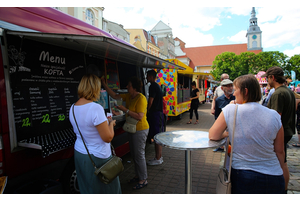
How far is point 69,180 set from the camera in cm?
279

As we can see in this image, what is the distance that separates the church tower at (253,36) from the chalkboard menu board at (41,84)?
85.1m

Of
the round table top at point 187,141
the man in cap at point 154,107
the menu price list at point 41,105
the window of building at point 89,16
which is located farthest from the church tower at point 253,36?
the menu price list at point 41,105

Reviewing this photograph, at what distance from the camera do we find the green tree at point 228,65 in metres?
44.7

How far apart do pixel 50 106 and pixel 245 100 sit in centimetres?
258

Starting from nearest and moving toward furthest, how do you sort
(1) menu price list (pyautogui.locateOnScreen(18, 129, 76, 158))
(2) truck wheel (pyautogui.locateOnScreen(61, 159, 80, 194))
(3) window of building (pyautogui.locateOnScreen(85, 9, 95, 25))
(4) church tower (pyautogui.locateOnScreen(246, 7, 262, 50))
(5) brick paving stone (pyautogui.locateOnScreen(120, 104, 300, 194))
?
(1) menu price list (pyautogui.locateOnScreen(18, 129, 76, 158)), (2) truck wheel (pyautogui.locateOnScreen(61, 159, 80, 194)), (5) brick paving stone (pyautogui.locateOnScreen(120, 104, 300, 194)), (3) window of building (pyautogui.locateOnScreen(85, 9, 95, 25)), (4) church tower (pyautogui.locateOnScreen(246, 7, 262, 50))

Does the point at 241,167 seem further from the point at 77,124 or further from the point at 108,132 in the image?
the point at 77,124

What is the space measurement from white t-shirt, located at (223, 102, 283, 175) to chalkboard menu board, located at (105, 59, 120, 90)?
3.11 metres

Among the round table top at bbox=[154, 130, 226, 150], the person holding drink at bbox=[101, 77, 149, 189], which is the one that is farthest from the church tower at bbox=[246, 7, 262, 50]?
the round table top at bbox=[154, 130, 226, 150]

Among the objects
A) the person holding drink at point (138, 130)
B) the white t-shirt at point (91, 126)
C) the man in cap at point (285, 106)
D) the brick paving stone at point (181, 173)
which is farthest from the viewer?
the brick paving stone at point (181, 173)

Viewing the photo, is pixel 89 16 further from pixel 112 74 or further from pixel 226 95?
pixel 226 95

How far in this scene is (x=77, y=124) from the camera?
2.00m

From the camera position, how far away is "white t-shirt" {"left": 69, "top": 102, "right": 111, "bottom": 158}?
1926 mm

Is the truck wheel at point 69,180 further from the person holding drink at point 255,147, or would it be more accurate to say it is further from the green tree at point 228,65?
the green tree at point 228,65

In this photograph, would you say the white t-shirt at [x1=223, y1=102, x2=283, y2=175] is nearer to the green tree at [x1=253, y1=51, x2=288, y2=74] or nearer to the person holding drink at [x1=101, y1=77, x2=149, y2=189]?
the person holding drink at [x1=101, y1=77, x2=149, y2=189]
